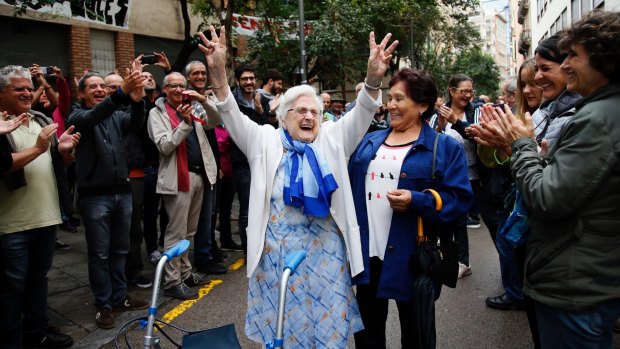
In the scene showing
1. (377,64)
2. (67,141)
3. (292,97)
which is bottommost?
(67,141)

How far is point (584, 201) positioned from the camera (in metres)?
1.84

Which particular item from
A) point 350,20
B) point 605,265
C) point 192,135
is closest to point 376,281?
point 605,265

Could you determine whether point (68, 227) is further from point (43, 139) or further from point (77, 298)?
point (43, 139)

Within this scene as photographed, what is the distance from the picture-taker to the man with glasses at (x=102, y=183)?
13.2ft

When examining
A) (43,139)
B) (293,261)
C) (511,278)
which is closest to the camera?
(293,261)

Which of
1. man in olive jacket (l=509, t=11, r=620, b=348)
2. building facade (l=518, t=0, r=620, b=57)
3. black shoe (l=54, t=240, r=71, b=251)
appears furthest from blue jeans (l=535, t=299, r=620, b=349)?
building facade (l=518, t=0, r=620, b=57)

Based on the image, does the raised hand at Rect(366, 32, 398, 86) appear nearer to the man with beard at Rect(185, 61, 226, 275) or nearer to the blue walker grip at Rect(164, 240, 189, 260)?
the blue walker grip at Rect(164, 240, 189, 260)

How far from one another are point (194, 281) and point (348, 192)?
286 cm

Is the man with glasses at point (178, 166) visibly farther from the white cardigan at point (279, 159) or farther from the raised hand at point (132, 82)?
the white cardigan at point (279, 159)

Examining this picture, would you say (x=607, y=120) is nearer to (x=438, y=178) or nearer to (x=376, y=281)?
(x=438, y=178)

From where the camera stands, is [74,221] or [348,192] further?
[74,221]

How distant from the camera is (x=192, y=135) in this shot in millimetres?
5051

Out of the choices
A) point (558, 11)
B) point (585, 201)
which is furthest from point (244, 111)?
point (558, 11)

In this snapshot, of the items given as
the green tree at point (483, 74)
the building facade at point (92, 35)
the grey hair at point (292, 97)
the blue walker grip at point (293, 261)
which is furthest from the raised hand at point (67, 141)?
the green tree at point (483, 74)
